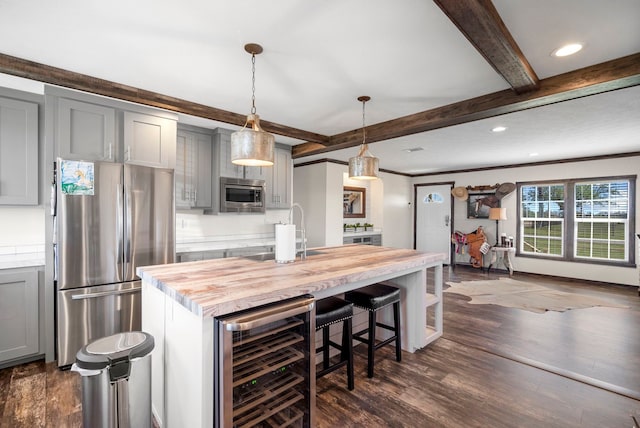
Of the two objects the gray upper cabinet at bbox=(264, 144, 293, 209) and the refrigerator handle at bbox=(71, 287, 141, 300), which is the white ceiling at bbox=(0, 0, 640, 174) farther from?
the refrigerator handle at bbox=(71, 287, 141, 300)

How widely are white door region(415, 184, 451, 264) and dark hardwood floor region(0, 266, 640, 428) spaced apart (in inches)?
172

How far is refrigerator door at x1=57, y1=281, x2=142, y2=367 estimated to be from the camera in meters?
2.50

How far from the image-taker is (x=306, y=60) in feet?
7.53

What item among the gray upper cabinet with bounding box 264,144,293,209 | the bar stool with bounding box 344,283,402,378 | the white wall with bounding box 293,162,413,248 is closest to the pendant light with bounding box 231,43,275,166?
the bar stool with bounding box 344,283,402,378

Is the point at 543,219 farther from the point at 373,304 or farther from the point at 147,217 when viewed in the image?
the point at 147,217

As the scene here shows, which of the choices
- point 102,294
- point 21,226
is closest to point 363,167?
point 102,294

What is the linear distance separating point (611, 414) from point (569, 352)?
0.97 meters

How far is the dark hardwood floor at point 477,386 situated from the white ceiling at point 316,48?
94.3 inches

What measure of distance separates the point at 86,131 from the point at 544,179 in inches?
297

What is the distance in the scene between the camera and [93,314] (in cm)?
260

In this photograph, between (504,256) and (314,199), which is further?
(504,256)

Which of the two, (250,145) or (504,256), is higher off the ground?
(250,145)

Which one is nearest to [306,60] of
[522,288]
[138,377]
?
[138,377]

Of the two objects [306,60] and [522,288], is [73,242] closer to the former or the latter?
[306,60]
